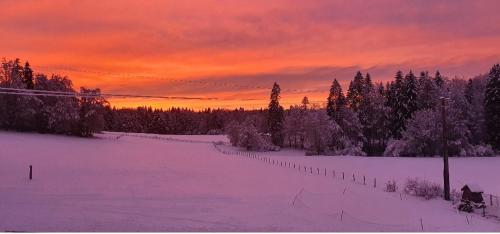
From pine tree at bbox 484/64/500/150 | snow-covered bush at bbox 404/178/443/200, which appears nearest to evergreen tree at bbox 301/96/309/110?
pine tree at bbox 484/64/500/150

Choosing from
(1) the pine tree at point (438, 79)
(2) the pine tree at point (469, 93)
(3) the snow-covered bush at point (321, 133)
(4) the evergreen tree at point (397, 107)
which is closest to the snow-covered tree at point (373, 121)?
(4) the evergreen tree at point (397, 107)

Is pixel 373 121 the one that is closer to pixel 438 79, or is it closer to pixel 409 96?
pixel 409 96

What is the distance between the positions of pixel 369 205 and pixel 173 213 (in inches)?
467

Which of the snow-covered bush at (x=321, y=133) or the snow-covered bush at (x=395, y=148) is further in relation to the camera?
the snow-covered bush at (x=321, y=133)

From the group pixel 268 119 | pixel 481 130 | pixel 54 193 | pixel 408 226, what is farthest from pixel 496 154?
pixel 54 193

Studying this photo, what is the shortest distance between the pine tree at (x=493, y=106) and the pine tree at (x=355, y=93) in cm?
2577

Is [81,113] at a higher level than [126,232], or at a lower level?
higher

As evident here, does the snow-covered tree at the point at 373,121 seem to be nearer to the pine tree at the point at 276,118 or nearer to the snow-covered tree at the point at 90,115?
the pine tree at the point at 276,118

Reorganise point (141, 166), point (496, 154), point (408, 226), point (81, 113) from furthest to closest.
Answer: point (81, 113), point (496, 154), point (141, 166), point (408, 226)

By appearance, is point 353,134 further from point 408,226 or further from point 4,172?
point 408,226

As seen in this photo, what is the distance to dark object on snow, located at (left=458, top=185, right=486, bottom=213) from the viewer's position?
29719 millimetres

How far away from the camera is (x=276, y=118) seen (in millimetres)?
122625

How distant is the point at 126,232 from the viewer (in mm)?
20953

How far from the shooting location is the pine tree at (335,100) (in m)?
108
